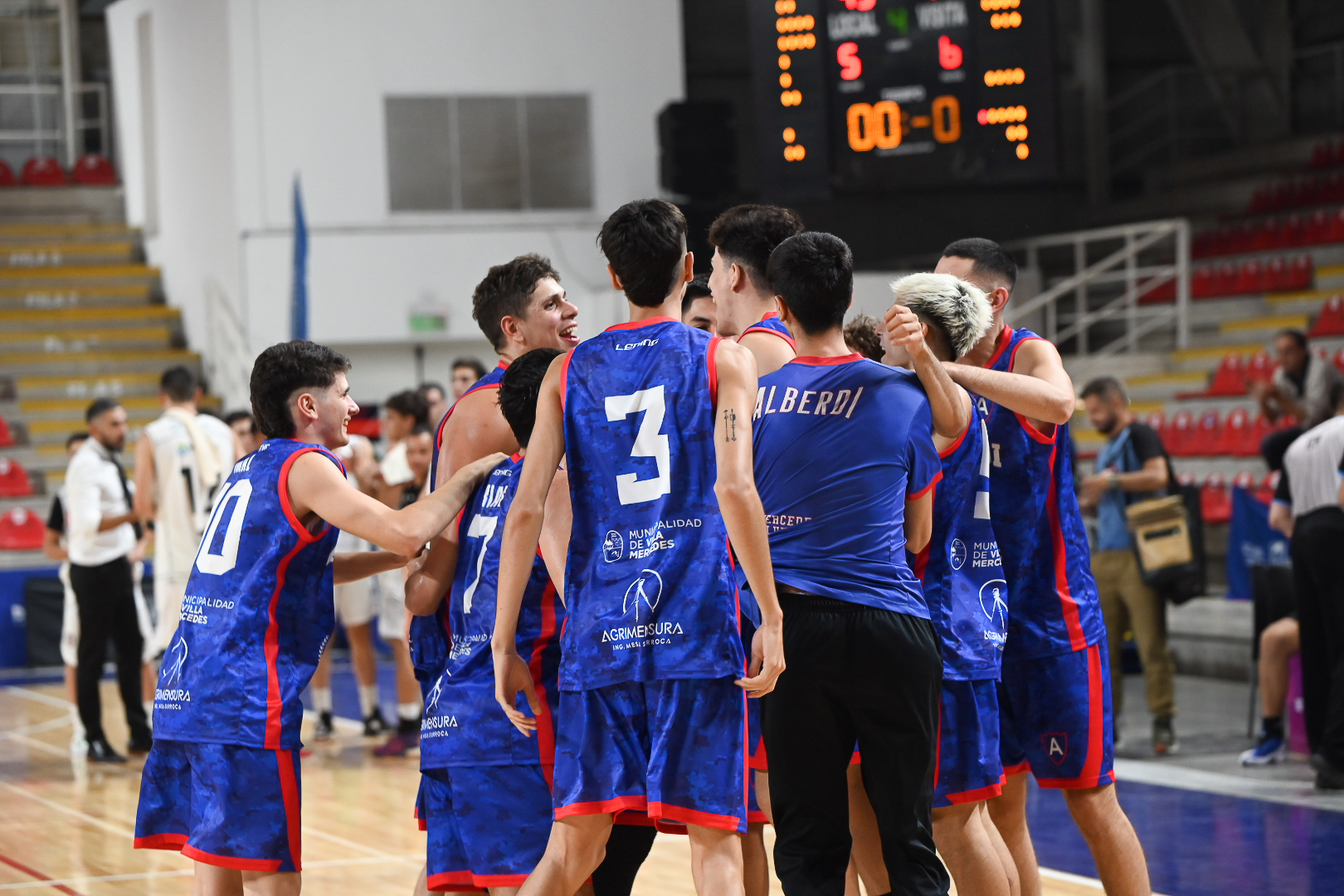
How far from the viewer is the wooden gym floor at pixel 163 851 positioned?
580 cm

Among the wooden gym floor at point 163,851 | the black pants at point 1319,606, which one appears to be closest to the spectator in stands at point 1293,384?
the black pants at point 1319,606

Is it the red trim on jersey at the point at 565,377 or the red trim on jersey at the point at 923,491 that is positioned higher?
the red trim on jersey at the point at 565,377

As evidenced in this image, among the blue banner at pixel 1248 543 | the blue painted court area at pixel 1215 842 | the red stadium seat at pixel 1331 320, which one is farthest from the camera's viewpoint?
the red stadium seat at pixel 1331 320

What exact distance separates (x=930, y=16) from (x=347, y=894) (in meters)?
7.65

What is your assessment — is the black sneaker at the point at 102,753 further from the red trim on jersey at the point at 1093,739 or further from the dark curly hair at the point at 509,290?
the red trim on jersey at the point at 1093,739

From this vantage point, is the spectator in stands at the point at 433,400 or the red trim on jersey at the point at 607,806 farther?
the spectator in stands at the point at 433,400

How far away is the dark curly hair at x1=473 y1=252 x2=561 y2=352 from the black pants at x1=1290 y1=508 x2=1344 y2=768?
4.68 m

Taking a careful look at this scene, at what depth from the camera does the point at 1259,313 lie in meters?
14.2

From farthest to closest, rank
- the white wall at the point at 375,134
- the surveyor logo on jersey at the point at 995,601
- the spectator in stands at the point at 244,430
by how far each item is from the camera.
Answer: the white wall at the point at 375,134 < the spectator in stands at the point at 244,430 < the surveyor logo on jersey at the point at 995,601

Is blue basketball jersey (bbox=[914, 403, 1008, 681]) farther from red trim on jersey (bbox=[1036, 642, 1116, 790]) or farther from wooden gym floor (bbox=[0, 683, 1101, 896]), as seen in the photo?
wooden gym floor (bbox=[0, 683, 1101, 896])

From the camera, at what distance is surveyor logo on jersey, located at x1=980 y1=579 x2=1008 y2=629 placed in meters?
3.95

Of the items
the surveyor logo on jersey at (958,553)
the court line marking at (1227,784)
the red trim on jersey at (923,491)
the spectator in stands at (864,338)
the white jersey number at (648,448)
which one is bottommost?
the court line marking at (1227,784)

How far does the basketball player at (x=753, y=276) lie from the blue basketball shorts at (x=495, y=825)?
3.74 feet

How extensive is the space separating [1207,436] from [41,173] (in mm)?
14762
